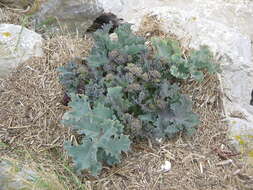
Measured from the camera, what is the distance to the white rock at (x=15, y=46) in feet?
9.98

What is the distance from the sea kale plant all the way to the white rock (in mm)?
509

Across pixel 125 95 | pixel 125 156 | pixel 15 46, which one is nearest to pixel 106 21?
pixel 15 46

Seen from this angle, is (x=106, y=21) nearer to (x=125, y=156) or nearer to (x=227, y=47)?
(x=227, y=47)

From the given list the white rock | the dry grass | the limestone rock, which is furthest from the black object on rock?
the white rock

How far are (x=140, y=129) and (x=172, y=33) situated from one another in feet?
3.94

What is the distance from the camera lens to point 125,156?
2498mm

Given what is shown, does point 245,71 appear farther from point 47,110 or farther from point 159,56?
point 47,110

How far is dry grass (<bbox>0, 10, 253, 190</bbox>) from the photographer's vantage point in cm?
240

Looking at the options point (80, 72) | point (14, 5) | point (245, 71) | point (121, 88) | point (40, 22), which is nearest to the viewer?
point (121, 88)

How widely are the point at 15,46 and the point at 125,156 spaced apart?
4.63ft

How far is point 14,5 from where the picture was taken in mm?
3840

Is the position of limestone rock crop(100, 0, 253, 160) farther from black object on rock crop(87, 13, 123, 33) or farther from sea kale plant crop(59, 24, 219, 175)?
sea kale plant crop(59, 24, 219, 175)

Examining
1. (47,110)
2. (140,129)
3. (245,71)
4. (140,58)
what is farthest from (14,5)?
(245,71)

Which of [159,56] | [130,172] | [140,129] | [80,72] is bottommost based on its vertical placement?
[130,172]
